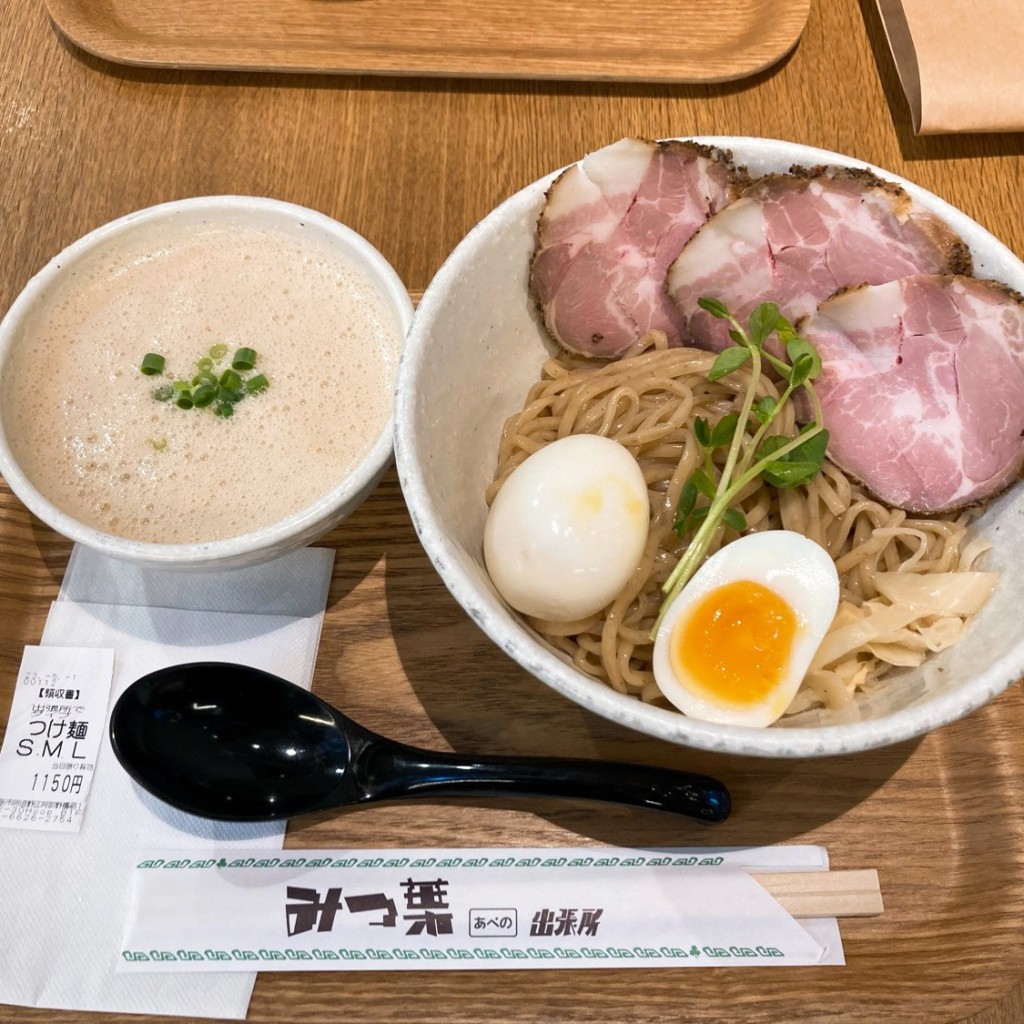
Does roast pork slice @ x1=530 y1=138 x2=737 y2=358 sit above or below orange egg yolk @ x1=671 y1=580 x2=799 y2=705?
above

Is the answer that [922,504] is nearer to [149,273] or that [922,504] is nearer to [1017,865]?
[1017,865]

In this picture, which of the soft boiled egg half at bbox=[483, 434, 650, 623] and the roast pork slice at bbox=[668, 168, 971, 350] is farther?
the roast pork slice at bbox=[668, 168, 971, 350]

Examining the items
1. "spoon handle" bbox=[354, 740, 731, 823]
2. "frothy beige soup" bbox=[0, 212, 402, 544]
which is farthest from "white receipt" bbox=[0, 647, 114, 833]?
"spoon handle" bbox=[354, 740, 731, 823]

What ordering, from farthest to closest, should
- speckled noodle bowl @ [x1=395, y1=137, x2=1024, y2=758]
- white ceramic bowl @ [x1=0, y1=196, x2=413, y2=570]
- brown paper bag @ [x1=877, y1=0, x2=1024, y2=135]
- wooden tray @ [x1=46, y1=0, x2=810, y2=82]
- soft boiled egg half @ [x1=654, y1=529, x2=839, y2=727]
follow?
wooden tray @ [x1=46, y1=0, x2=810, y2=82] → brown paper bag @ [x1=877, y1=0, x2=1024, y2=135] → white ceramic bowl @ [x1=0, y1=196, x2=413, y2=570] → soft boiled egg half @ [x1=654, y1=529, x2=839, y2=727] → speckled noodle bowl @ [x1=395, y1=137, x2=1024, y2=758]

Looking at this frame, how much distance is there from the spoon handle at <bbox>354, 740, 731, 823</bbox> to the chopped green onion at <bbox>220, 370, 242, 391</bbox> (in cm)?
65

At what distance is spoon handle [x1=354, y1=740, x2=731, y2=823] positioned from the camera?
114cm

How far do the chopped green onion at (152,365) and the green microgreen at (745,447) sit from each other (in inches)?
36.4

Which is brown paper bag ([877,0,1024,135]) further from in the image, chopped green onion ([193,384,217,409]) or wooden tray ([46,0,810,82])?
chopped green onion ([193,384,217,409])

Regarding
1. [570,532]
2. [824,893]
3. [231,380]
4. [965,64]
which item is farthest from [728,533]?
[965,64]

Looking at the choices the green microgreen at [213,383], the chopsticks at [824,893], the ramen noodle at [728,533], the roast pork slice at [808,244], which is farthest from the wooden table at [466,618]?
the roast pork slice at [808,244]

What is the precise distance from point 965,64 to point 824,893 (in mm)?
1903

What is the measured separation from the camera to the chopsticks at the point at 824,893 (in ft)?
3.69

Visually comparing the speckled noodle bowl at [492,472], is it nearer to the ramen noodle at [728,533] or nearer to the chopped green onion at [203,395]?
the ramen noodle at [728,533]

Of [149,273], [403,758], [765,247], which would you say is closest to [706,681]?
[403,758]
